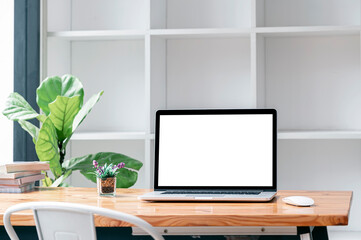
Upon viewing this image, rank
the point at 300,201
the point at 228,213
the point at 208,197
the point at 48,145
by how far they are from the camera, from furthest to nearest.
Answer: the point at 48,145, the point at 208,197, the point at 300,201, the point at 228,213

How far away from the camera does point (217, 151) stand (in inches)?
75.2

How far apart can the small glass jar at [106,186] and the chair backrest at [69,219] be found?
433 mm

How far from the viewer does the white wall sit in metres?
2.73

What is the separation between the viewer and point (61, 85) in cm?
250

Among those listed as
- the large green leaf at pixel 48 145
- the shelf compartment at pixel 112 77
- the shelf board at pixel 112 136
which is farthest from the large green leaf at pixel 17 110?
the shelf compartment at pixel 112 77

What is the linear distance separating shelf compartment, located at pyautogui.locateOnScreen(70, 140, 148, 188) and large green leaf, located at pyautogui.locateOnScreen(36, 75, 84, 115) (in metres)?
0.63

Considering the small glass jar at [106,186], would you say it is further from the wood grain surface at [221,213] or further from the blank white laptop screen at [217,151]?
the blank white laptop screen at [217,151]

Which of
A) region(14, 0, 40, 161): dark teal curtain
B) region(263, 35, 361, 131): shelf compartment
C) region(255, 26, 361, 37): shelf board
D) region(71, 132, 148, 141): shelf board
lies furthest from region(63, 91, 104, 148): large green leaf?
region(263, 35, 361, 131): shelf compartment

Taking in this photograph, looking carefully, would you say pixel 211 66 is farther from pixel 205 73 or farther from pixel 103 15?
pixel 103 15

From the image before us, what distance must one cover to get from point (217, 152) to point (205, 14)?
1.30 meters

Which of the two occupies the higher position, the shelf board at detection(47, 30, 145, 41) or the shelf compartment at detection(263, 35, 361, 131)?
the shelf board at detection(47, 30, 145, 41)

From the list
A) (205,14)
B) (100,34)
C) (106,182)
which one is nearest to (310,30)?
(205,14)

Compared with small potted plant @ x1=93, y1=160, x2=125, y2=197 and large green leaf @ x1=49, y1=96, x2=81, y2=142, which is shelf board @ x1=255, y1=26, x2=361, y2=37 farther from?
small potted plant @ x1=93, y1=160, x2=125, y2=197

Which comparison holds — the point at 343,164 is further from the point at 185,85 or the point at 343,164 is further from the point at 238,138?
the point at 238,138
